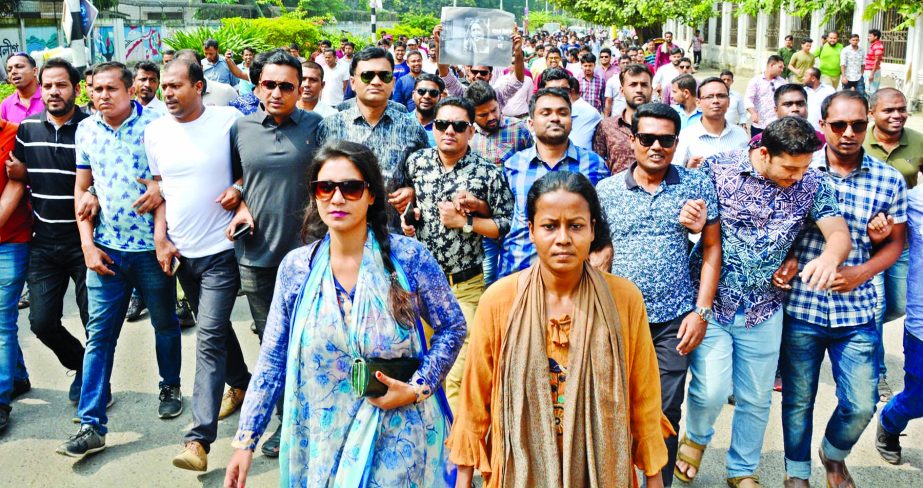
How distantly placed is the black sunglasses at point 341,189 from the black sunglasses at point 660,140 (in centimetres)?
150

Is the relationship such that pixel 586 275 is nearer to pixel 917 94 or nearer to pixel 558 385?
pixel 558 385

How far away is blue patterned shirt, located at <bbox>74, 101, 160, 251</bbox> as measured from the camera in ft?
16.1

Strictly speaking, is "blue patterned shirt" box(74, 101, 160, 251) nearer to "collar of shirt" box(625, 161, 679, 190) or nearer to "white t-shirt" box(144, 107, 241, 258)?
"white t-shirt" box(144, 107, 241, 258)

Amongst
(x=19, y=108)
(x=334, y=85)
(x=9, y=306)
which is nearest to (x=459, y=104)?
(x=9, y=306)

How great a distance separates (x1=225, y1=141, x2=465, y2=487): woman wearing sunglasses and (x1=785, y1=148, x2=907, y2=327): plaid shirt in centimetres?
184

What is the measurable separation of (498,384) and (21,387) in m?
4.28

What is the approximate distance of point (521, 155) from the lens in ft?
16.0

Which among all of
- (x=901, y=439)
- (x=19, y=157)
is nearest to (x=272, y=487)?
(x=19, y=157)

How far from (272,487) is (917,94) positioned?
20746 millimetres

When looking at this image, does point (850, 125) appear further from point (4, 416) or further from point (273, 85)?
point (4, 416)

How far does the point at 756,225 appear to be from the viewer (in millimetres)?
3998

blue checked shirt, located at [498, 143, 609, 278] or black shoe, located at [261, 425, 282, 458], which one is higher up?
blue checked shirt, located at [498, 143, 609, 278]

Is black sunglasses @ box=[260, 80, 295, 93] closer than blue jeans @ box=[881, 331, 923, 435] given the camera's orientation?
No

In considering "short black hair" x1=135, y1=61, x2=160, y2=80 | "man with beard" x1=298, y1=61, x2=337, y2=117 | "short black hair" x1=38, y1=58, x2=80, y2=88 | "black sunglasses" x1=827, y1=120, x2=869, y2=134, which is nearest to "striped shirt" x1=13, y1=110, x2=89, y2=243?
"short black hair" x1=38, y1=58, x2=80, y2=88
